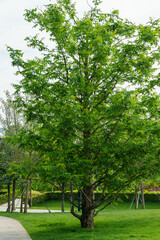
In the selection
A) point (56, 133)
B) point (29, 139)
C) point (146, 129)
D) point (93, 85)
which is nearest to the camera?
point (146, 129)

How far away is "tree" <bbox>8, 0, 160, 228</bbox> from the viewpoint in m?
10.7

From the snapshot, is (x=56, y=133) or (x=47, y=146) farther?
(x=47, y=146)

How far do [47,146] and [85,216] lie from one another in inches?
155

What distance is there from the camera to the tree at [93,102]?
10.7 metres

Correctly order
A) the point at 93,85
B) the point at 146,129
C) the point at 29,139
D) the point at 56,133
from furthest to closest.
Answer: the point at 93,85, the point at 29,139, the point at 56,133, the point at 146,129

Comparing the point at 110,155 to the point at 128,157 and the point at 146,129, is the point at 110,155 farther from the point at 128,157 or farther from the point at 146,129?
the point at 146,129

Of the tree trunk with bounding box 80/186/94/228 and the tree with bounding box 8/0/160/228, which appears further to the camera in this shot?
the tree trunk with bounding box 80/186/94/228

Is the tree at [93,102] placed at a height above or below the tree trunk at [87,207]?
above

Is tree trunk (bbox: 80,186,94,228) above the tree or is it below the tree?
below

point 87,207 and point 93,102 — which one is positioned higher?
point 93,102

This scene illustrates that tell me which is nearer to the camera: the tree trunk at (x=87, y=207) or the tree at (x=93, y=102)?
the tree at (x=93, y=102)

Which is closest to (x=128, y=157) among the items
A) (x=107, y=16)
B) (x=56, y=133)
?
(x=56, y=133)

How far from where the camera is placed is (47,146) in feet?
38.3

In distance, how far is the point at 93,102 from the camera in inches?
474
